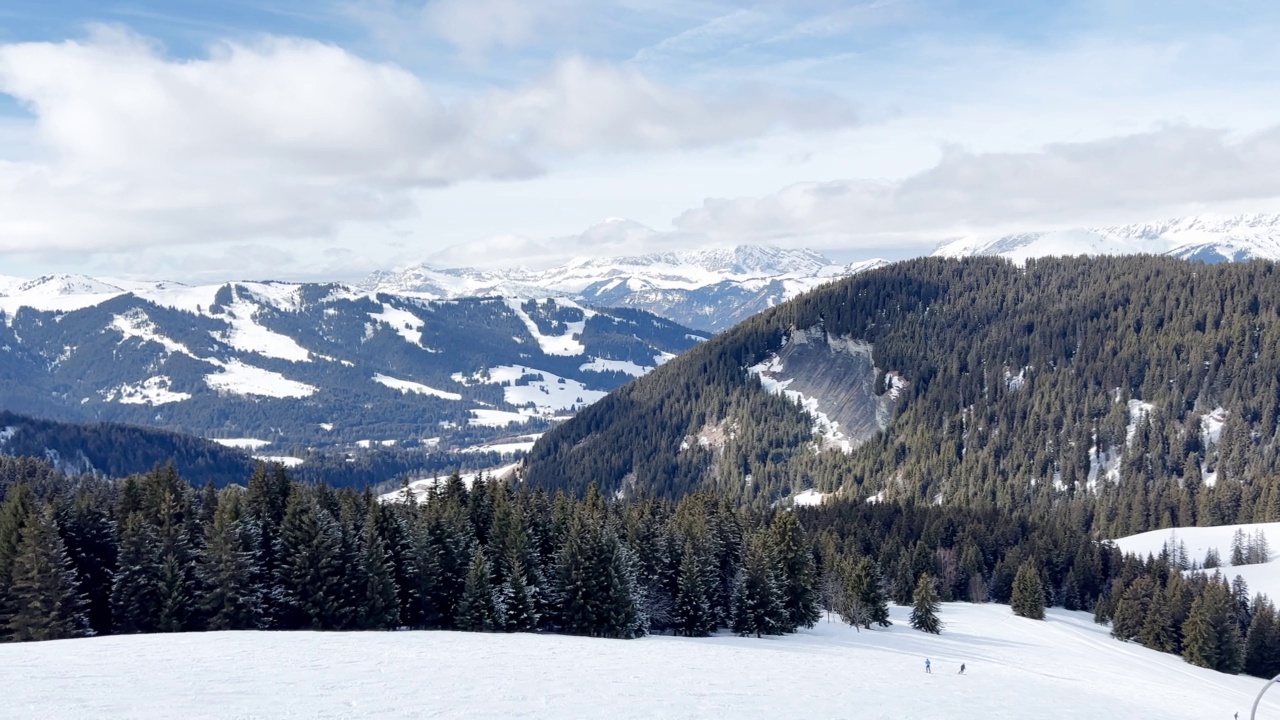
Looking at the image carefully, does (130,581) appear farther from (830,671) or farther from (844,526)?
(844,526)

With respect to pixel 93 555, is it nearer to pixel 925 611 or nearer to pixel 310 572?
pixel 310 572

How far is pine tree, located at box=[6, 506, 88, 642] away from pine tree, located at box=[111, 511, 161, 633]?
3.07 meters

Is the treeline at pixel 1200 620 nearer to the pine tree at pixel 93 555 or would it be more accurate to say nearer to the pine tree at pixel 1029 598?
the pine tree at pixel 1029 598

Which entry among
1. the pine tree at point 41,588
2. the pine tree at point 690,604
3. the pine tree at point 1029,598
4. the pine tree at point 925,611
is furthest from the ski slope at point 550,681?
the pine tree at point 1029,598

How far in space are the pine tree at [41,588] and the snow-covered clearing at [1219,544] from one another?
138 m

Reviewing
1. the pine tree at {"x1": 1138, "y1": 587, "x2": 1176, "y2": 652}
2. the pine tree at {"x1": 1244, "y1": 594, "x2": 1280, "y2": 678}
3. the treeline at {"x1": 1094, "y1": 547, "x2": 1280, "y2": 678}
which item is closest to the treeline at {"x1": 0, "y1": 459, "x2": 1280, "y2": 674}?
the treeline at {"x1": 1094, "y1": 547, "x2": 1280, "y2": 678}

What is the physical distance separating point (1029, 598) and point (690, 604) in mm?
58952

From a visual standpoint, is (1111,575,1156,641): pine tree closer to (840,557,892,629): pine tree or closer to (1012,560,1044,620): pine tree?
(1012,560,1044,620): pine tree

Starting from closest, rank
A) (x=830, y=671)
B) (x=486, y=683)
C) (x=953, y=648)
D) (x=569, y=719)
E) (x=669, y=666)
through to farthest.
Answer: (x=569, y=719), (x=486, y=683), (x=669, y=666), (x=830, y=671), (x=953, y=648)

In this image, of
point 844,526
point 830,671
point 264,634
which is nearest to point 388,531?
point 264,634

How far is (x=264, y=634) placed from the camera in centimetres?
5747

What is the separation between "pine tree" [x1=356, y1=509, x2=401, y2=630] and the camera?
66688 mm

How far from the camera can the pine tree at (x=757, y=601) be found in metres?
79.8

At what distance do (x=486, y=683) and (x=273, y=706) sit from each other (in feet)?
37.1
